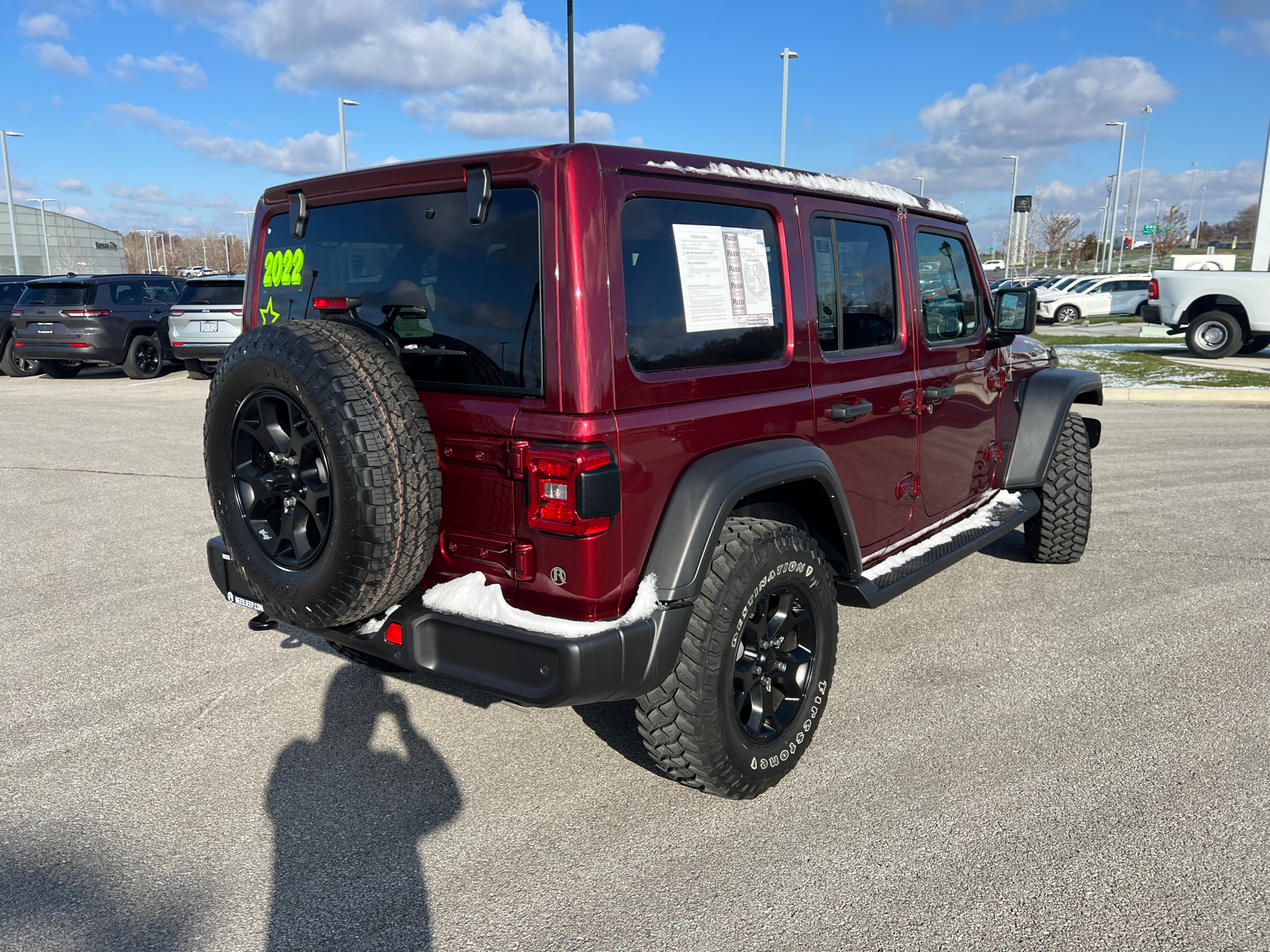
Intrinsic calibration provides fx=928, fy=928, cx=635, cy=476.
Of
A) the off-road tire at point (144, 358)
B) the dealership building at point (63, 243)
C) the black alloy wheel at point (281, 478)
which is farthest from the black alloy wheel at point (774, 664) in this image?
the dealership building at point (63, 243)

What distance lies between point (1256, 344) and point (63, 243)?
76.6 meters

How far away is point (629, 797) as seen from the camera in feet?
10.3

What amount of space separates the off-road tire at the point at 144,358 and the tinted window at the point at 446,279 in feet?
47.1

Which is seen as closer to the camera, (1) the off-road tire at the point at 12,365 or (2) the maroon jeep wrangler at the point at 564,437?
(2) the maroon jeep wrangler at the point at 564,437

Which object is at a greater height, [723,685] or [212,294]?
[212,294]

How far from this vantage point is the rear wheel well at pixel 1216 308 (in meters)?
16.4

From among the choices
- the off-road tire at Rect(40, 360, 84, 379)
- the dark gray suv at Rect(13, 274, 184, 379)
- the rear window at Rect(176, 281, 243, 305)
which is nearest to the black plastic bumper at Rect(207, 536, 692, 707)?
the rear window at Rect(176, 281, 243, 305)

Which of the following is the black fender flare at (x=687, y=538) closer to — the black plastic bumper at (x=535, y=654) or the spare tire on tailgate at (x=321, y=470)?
the black plastic bumper at (x=535, y=654)

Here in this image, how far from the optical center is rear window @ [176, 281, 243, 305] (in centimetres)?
1396

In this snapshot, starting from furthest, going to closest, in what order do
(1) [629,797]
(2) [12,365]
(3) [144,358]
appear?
(2) [12,365] < (3) [144,358] < (1) [629,797]

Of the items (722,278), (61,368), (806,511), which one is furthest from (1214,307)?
(61,368)

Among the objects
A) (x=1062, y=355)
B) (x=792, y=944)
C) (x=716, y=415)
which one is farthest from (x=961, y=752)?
(x=1062, y=355)

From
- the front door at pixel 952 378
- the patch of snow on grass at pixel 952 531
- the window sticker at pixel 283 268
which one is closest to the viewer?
the window sticker at pixel 283 268

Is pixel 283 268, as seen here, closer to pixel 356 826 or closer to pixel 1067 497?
pixel 356 826
